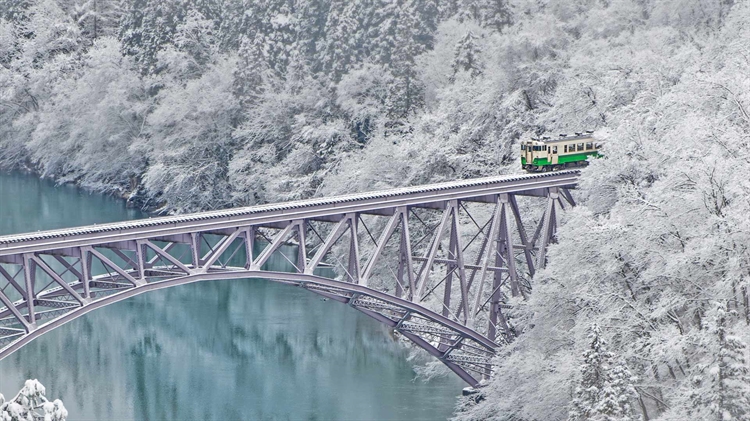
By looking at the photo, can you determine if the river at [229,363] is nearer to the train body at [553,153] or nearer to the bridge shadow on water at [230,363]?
the bridge shadow on water at [230,363]

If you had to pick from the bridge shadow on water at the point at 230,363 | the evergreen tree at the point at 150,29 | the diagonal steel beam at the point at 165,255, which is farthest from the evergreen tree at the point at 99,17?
the diagonal steel beam at the point at 165,255

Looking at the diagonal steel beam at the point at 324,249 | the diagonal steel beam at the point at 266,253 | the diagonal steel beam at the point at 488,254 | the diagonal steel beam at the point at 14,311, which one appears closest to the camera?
the diagonal steel beam at the point at 14,311

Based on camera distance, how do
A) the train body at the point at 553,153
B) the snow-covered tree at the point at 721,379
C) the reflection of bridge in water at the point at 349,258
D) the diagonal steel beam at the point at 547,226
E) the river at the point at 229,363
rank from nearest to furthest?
the snow-covered tree at the point at 721,379 → the reflection of bridge in water at the point at 349,258 → the diagonal steel beam at the point at 547,226 → the train body at the point at 553,153 → the river at the point at 229,363

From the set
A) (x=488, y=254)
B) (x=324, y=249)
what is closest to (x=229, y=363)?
(x=488, y=254)

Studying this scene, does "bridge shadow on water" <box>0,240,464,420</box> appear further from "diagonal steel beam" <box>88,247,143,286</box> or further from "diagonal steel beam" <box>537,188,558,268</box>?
"diagonal steel beam" <box>88,247,143,286</box>

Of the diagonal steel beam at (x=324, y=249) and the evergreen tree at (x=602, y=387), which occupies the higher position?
the diagonal steel beam at (x=324, y=249)
